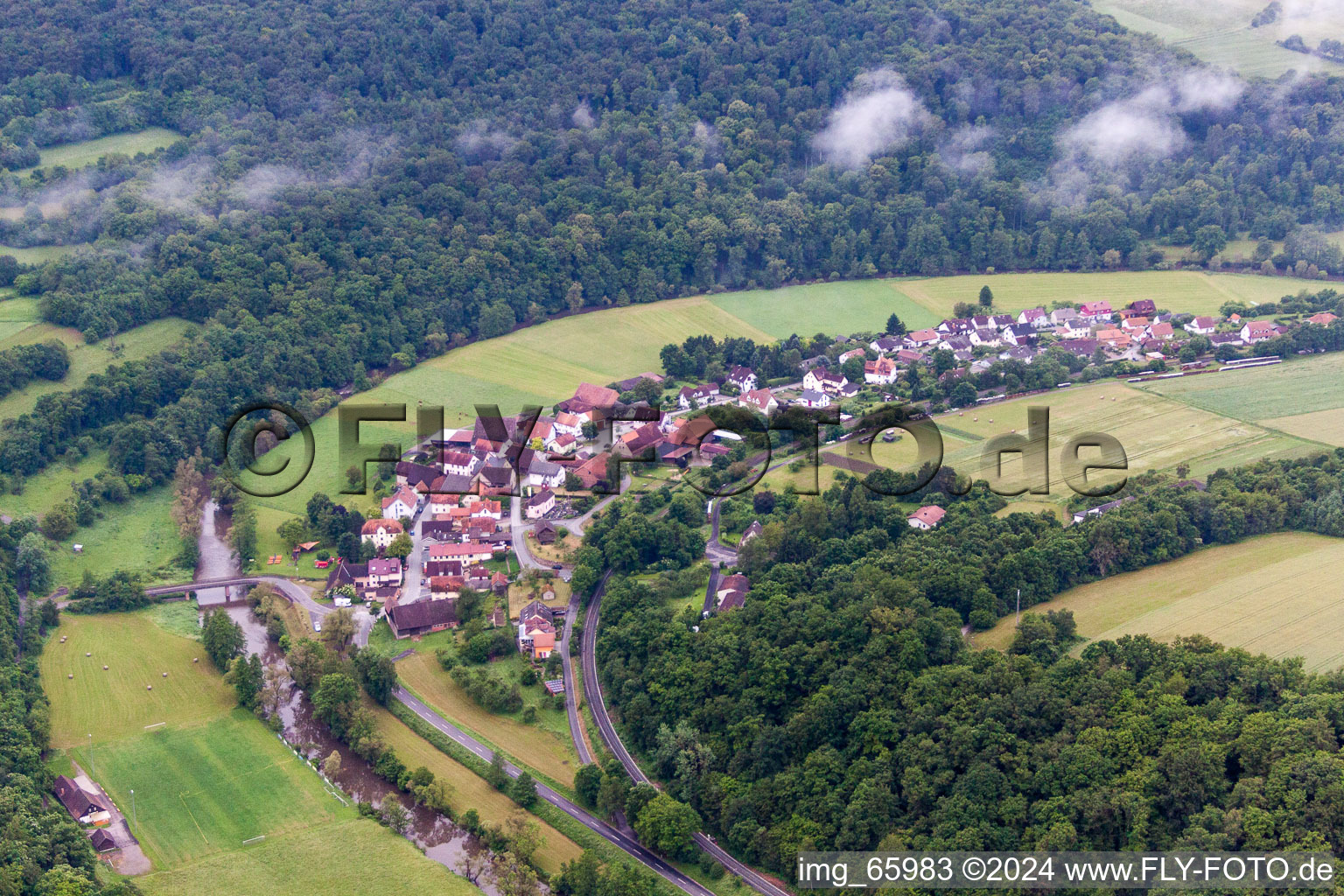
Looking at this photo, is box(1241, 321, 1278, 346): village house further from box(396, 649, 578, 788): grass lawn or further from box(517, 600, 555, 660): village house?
box(396, 649, 578, 788): grass lawn

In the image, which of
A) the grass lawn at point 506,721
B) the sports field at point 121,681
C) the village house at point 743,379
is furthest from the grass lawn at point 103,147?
the grass lawn at point 506,721

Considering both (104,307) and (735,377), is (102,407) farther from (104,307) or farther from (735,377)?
(735,377)

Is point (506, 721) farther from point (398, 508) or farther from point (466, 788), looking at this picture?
point (398, 508)

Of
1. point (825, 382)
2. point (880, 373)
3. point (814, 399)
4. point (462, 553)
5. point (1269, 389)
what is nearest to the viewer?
point (462, 553)

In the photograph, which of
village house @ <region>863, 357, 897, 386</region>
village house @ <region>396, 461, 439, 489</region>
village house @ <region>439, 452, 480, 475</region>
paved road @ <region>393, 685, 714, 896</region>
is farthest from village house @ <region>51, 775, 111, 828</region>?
village house @ <region>863, 357, 897, 386</region>

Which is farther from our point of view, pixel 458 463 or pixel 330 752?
pixel 458 463

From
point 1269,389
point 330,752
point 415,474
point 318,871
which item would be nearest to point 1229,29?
point 1269,389

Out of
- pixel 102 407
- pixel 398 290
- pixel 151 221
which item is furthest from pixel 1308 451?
pixel 151 221
